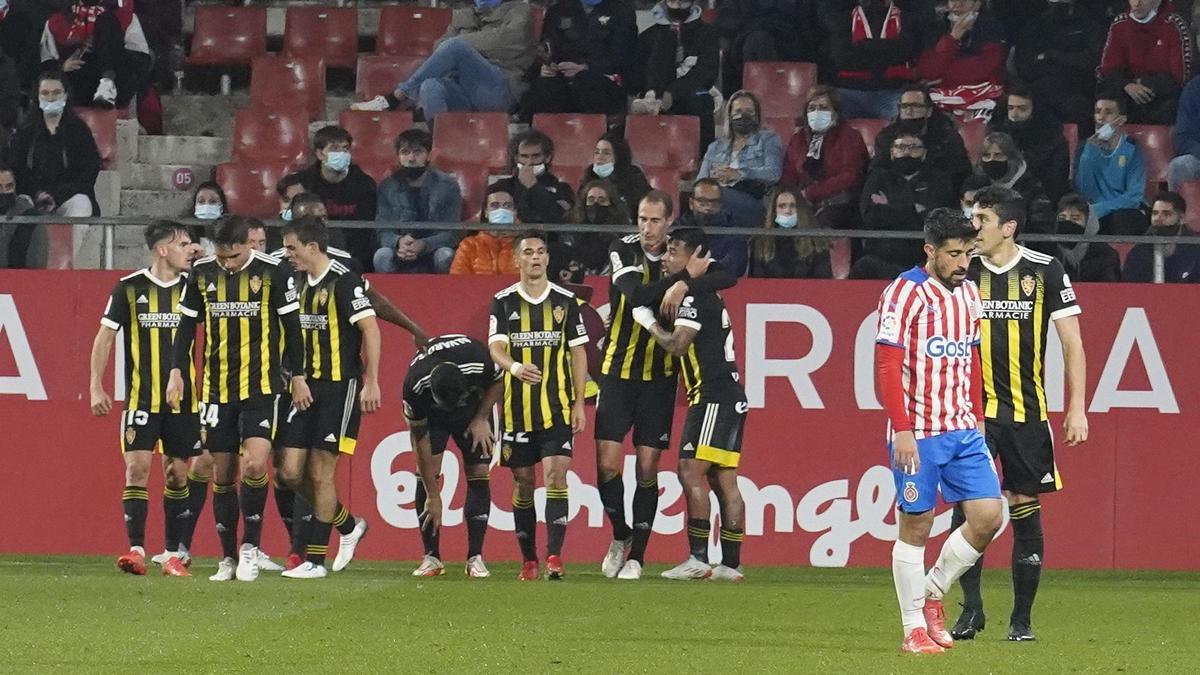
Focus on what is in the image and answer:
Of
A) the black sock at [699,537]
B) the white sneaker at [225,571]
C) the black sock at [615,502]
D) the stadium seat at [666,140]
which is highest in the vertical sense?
the stadium seat at [666,140]

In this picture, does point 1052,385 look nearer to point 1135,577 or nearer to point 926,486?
point 1135,577

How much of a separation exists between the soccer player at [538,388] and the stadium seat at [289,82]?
573cm

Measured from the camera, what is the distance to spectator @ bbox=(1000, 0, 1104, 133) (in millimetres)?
16734

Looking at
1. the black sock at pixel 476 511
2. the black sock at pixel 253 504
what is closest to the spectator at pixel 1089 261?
the black sock at pixel 476 511

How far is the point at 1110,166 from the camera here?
1560 cm

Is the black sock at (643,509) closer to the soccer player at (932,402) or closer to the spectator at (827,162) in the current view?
the spectator at (827,162)

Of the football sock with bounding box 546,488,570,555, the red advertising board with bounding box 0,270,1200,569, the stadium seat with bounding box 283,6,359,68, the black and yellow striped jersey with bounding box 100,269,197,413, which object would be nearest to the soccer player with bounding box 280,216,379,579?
the black and yellow striped jersey with bounding box 100,269,197,413

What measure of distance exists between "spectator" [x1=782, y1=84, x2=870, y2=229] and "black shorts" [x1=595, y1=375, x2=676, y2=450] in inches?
111

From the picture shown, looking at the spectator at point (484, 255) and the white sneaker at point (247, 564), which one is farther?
the spectator at point (484, 255)

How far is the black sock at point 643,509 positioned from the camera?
41.5 feet

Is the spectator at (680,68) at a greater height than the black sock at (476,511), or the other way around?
the spectator at (680,68)

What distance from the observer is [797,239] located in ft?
45.4

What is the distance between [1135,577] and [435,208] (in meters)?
5.63

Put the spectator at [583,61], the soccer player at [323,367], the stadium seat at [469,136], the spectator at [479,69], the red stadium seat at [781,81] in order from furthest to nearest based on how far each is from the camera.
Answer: the red stadium seat at [781,81] → the spectator at [583,61] → the spectator at [479,69] → the stadium seat at [469,136] → the soccer player at [323,367]
